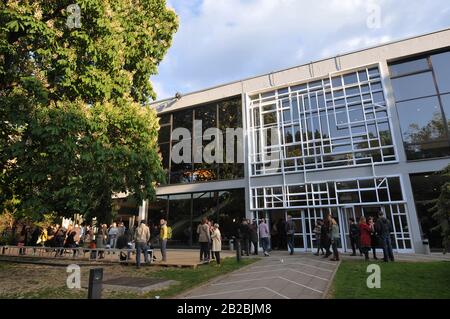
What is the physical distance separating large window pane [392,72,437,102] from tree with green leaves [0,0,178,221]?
13944mm

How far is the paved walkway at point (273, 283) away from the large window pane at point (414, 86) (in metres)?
10.9

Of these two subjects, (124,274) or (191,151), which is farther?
(191,151)

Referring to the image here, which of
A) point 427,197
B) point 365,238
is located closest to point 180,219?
point 365,238

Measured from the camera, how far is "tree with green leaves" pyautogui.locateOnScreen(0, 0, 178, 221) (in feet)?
28.8

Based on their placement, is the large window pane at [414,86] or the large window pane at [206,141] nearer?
the large window pane at [414,86]

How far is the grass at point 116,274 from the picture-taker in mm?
8305

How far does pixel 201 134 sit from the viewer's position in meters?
24.1

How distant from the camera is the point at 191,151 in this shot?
2420 centimetres

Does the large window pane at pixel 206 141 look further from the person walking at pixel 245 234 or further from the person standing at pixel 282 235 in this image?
the person walking at pixel 245 234

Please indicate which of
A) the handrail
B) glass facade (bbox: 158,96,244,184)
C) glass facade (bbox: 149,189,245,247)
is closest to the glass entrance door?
glass facade (bbox: 149,189,245,247)

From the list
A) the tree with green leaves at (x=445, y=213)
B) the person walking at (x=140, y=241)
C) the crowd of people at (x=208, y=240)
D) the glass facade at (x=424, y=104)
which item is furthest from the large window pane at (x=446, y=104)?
the person walking at (x=140, y=241)
